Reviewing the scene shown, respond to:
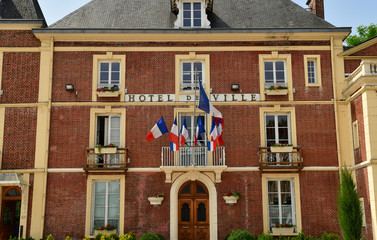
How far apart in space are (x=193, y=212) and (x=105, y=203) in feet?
11.8

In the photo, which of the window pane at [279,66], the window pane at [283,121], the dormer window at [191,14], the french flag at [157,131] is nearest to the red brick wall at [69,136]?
the french flag at [157,131]

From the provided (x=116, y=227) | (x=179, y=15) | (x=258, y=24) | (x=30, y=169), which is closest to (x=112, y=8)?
(x=179, y=15)

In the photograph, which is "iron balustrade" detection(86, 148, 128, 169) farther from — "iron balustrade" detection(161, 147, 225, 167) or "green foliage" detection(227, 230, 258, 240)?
"green foliage" detection(227, 230, 258, 240)

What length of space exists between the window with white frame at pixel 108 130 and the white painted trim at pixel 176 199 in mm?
3106

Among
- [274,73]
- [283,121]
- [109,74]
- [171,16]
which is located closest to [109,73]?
[109,74]

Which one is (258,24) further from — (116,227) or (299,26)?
(116,227)

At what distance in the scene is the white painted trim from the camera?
18109mm

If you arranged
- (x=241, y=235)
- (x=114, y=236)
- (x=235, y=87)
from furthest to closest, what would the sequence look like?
(x=235, y=87)
(x=114, y=236)
(x=241, y=235)

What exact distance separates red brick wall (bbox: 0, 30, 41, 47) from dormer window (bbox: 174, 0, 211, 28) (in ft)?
20.3

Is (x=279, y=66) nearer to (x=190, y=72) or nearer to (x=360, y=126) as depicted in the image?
→ (x=190, y=72)

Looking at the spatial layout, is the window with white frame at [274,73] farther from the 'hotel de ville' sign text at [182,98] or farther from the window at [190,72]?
the window at [190,72]

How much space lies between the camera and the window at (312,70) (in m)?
19.5

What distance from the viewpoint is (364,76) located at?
17172 mm

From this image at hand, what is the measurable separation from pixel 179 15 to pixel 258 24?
140 inches
